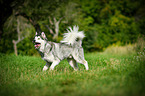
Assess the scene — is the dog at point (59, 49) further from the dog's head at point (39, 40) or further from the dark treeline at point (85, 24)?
the dark treeline at point (85, 24)

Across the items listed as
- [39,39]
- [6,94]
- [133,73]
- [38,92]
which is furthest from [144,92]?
[39,39]

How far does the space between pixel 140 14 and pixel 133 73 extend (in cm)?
2671

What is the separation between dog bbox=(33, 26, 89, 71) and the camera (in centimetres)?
546

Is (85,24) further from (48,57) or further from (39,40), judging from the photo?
(39,40)

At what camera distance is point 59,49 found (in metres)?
5.89

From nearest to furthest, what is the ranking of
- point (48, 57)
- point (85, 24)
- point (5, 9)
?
point (48, 57) → point (5, 9) → point (85, 24)

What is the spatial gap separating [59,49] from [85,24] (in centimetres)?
1647

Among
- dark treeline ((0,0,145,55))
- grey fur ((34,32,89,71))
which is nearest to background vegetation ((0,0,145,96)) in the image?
dark treeline ((0,0,145,55))

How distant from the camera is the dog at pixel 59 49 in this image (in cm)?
546

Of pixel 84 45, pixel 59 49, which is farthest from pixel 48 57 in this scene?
pixel 84 45

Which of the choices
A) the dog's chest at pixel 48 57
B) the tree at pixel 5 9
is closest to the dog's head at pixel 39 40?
the dog's chest at pixel 48 57

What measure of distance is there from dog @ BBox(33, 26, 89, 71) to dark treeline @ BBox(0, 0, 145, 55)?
257 inches

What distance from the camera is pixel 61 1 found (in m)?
12.7

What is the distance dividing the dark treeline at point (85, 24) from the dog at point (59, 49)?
21.4 feet
